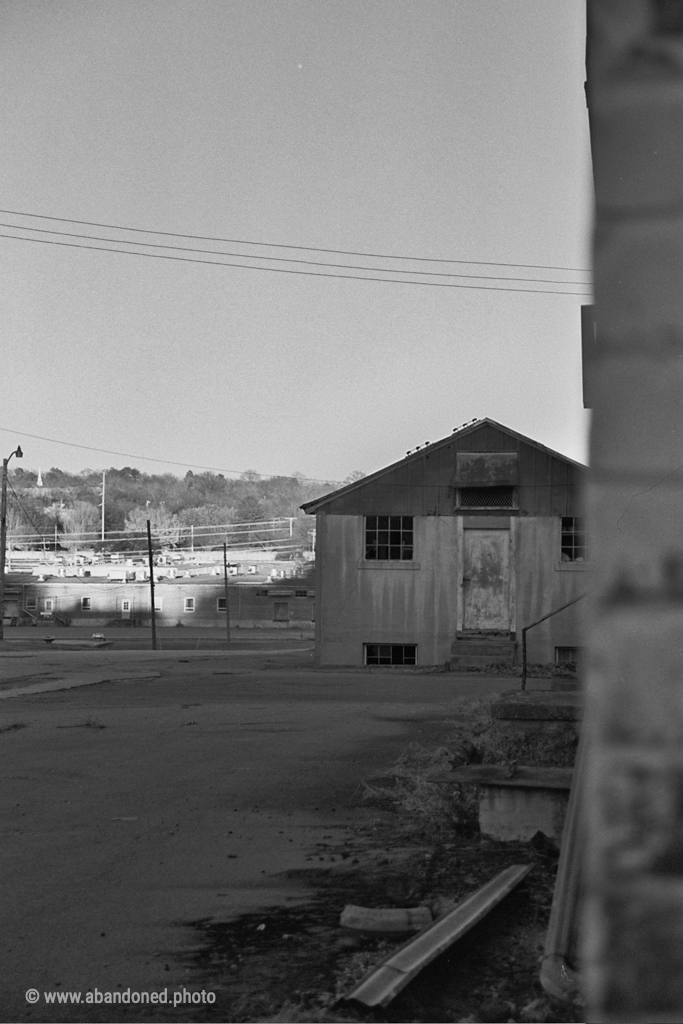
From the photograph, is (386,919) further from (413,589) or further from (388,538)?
(388,538)

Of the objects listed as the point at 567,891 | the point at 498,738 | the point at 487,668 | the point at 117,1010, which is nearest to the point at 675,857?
the point at 567,891

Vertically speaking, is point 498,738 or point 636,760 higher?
point 636,760

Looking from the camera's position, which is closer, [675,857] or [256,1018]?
[675,857]

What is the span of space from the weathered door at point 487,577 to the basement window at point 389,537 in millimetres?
1477

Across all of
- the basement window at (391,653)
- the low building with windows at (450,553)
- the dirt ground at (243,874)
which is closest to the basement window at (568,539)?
the low building with windows at (450,553)

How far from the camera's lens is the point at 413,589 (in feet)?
85.0

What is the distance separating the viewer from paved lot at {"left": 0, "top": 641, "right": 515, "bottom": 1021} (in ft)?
14.6

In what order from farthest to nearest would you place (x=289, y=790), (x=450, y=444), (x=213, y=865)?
1. (x=450, y=444)
2. (x=289, y=790)
3. (x=213, y=865)

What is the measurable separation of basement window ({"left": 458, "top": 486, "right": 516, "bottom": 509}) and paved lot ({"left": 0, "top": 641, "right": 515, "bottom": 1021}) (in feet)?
31.5

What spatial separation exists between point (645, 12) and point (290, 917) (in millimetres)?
4577

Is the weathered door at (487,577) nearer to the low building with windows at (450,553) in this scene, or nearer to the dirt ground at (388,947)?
the low building with windows at (450,553)

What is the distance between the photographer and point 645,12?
3.47 feet

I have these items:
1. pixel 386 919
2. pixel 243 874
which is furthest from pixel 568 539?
pixel 386 919

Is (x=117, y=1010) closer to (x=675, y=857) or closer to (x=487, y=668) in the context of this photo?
(x=675, y=857)
